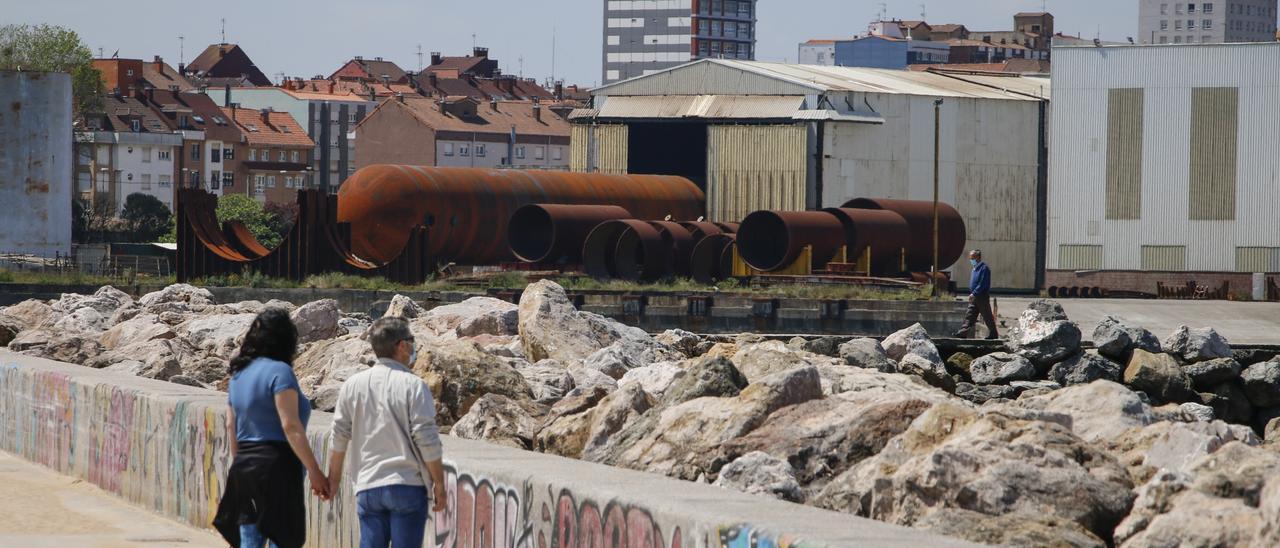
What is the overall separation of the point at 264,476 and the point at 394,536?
26.9 inches

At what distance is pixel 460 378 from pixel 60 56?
9803 centimetres

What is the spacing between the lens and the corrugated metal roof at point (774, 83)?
51.9 metres

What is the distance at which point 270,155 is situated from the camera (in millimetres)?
124188

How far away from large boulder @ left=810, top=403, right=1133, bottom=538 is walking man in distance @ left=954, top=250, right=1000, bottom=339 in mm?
18256

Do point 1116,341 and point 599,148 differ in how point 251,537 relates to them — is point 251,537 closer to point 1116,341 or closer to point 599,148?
point 1116,341

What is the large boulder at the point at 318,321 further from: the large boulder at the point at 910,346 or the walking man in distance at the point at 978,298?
the walking man in distance at the point at 978,298

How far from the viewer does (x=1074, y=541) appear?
307 inches

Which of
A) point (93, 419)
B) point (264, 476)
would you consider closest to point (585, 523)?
point (264, 476)

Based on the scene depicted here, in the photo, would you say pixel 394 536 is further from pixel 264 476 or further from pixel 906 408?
pixel 906 408

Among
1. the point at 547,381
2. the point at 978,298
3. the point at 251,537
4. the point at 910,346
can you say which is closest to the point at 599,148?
the point at 978,298

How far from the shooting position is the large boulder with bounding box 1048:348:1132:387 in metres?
25.7

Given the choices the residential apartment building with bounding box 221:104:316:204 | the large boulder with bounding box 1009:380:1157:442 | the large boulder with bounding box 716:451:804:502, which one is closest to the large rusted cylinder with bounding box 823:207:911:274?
the large boulder with bounding box 1009:380:1157:442

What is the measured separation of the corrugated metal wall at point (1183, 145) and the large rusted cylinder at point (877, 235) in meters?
10.4

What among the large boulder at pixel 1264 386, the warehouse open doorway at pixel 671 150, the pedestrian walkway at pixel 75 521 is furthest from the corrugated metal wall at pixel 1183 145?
the pedestrian walkway at pixel 75 521
